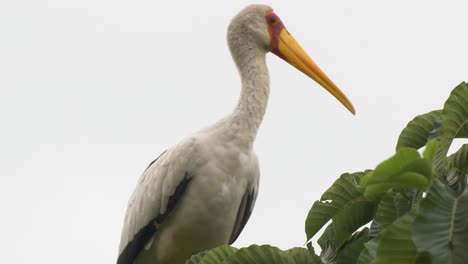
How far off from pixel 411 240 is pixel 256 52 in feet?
14.3

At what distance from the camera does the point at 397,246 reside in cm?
458

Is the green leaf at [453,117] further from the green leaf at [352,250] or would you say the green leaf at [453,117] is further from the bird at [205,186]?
the bird at [205,186]

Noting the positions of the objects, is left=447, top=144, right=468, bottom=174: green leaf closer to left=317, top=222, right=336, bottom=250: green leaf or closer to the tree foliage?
the tree foliage

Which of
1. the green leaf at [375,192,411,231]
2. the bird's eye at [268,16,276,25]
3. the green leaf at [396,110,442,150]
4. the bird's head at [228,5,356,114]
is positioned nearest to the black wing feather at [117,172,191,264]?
the bird's head at [228,5,356,114]

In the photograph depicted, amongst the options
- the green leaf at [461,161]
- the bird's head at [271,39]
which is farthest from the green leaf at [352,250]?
the bird's head at [271,39]

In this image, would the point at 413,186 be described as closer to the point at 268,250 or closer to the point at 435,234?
the point at 435,234

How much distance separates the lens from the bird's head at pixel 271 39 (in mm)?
8766

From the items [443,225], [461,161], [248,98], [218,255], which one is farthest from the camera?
[248,98]

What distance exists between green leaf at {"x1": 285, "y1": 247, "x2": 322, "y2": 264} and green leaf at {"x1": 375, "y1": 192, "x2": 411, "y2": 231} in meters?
0.47

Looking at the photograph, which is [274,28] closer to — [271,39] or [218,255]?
[271,39]

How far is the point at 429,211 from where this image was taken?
4473 mm

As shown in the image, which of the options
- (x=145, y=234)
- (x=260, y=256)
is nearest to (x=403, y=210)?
(x=260, y=256)

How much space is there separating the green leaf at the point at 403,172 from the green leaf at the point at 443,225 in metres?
0.09

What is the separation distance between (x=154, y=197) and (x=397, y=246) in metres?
3.93
